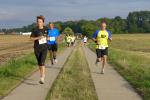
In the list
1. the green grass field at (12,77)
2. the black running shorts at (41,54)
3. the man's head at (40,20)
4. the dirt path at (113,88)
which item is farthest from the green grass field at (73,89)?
the man's head at (40,20)

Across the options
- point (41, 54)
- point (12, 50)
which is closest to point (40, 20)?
point (41, 54)

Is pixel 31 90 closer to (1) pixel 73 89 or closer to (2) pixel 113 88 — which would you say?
(1) pixel 73 89

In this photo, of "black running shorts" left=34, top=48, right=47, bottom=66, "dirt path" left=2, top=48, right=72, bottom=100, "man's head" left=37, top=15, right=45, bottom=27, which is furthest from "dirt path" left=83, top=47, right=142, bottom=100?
"man's head" left=37, top=15, right=45, bottom=27

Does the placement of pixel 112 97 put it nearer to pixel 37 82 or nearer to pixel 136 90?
pixel 136 90

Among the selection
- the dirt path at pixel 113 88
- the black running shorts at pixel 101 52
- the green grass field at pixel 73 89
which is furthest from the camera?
the black running shorts at pixel 101 52

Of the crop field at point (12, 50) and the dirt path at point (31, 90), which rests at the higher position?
the dirt path at point (31, 90)

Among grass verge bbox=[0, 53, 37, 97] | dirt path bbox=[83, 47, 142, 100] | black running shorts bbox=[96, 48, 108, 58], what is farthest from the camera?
black running shorts bbox=[96, 48, 108, 58]

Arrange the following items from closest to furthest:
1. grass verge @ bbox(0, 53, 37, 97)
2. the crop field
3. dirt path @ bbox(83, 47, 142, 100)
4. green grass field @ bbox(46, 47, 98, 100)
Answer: green grass field @ bbox(46, 47, 98, 100) → dirt path @ bbox(83, 47, 142, 100) → grass verge @ bbox(0, 53, 37, 97) → the crop field

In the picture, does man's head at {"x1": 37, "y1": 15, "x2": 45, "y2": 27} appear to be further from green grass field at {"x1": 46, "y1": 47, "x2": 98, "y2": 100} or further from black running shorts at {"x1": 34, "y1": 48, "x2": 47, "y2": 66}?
green grass field at {"x1": 46, "y1": 47, "x2": 98, "y2": 100}

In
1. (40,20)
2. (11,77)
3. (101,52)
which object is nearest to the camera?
(40,20)

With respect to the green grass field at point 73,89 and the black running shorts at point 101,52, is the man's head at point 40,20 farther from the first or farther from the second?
the black running shorts at point 101,52

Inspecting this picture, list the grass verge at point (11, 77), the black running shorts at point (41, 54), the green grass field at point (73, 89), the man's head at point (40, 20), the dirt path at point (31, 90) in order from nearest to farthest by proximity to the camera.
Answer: the green grass field at point (73, 89), the dirt path at point (31, 90), the grass verge at point (11, 77), the man's head at point (40, 20), the black running shorts at point (41, 54)

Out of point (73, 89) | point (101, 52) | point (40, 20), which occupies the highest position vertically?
point (40, 20)

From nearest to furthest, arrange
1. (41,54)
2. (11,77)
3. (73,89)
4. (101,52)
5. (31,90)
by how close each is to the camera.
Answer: (73,89)
(31,90)
(41,54)
(11,77)
(101,52)
